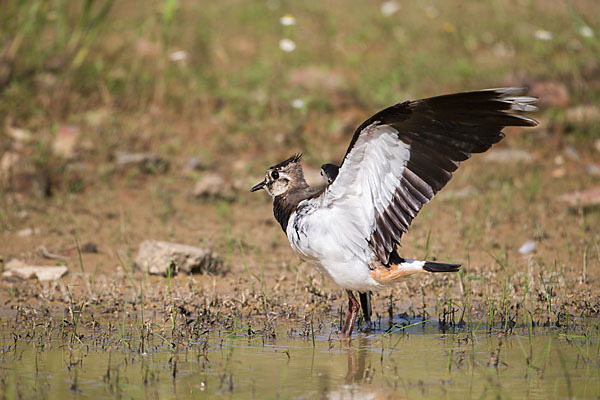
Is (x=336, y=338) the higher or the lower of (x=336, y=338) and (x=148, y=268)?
the lower

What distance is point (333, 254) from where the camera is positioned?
193 inches

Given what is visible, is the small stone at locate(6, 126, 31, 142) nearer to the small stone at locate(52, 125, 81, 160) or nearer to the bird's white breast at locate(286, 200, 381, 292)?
the small stone at locate(52, 125, 81, 160)

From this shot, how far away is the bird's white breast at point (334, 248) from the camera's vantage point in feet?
16.1

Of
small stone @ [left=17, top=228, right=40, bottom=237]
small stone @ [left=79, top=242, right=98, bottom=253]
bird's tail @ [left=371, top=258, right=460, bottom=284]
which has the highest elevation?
small stone @ [left=17, top=228, right=40, bottom=237]

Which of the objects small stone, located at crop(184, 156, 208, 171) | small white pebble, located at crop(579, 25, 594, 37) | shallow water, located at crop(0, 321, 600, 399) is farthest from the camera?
small stone, located at crop(184, 156, 208, 171)

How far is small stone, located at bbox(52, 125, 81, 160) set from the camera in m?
8.55

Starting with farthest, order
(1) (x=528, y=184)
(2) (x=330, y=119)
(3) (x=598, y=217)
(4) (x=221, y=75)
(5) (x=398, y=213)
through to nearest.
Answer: (4) (x=221, y=75) → (2) (x=330, y=119) → (1) (x=528, y=184) → (3) (x=598, y=217) → (5) (x=398, y=213)

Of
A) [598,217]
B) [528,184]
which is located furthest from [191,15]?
[598,217]

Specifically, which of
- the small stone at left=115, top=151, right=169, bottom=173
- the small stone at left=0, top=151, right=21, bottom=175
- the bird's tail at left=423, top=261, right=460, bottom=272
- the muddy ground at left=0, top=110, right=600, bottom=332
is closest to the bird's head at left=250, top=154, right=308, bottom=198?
the muddy ground at left=0, top=110, right=600, bottom=332

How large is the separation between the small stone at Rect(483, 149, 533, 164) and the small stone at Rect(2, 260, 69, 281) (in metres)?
4.69

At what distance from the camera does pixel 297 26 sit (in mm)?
11875

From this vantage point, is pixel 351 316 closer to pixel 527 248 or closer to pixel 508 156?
pixel 527 248

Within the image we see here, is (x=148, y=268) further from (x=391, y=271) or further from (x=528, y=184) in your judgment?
(x=528, y=184)

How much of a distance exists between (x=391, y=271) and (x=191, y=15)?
8.44m
